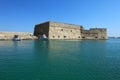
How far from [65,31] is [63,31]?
3.92ft

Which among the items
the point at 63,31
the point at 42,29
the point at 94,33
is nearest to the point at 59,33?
the point at 63,31

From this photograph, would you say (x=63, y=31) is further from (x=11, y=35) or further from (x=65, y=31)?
(x=11, y=35)

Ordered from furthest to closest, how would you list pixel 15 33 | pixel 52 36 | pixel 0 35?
pixel 52 36 < pixel 15 33 < pixel 0 35

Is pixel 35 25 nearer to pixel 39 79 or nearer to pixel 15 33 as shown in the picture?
pixel 15 33

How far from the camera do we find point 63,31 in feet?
190

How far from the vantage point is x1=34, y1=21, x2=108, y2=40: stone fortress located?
53.1m

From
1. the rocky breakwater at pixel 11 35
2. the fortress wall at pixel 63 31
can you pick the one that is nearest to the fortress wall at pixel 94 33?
the fortress wall at pixel 63 31

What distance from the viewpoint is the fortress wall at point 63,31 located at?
53531 mm

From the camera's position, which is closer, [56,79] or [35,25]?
[56,79]

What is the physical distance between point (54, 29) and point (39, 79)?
4776 cm

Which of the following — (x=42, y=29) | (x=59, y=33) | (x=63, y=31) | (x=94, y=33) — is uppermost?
(x=42, y=29)

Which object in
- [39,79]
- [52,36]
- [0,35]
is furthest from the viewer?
[52,36]

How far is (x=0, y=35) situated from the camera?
4441 cm

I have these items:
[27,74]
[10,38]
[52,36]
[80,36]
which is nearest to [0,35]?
[10,38]
